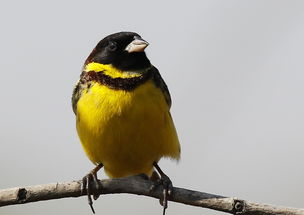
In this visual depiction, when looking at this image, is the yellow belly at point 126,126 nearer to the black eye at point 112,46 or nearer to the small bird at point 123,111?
the small bird at point 123,111

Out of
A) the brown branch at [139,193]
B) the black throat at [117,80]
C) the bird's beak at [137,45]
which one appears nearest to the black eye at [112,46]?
the bird's beak at [137,45]

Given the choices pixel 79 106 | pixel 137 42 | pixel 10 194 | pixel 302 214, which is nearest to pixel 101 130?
pixel 79 106

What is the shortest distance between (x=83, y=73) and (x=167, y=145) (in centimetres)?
100

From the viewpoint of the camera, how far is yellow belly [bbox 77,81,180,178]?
5270 mm

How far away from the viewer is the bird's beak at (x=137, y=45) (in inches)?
215

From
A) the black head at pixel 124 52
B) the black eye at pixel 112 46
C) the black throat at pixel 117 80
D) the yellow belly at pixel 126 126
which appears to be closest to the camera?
the yellow belly at pixel 126 126

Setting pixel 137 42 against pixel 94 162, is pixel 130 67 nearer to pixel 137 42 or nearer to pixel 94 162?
pixel 137 42

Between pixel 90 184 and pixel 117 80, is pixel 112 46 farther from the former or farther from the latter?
pixel 90 184

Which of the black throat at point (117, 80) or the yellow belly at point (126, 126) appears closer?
the yellow belly at point (126, 126)

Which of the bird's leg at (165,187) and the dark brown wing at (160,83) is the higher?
the dark brown wing at (160,83)

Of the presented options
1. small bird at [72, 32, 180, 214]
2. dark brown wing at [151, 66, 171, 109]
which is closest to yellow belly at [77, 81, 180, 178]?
small bird at [72, 32, 180, 214]

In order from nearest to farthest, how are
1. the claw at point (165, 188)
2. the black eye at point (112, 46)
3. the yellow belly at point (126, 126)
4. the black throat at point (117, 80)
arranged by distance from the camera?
the claw at point (165, 188) → the yellow belly at point (126, 126) → the black throat at point (117, 80) → the black eye at point (112, 46)

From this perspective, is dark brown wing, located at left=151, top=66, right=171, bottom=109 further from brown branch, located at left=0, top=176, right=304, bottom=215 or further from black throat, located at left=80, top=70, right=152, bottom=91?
brown branch, located at left=0, top=176, right=304, bottom=215

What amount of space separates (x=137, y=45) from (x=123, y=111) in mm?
636
